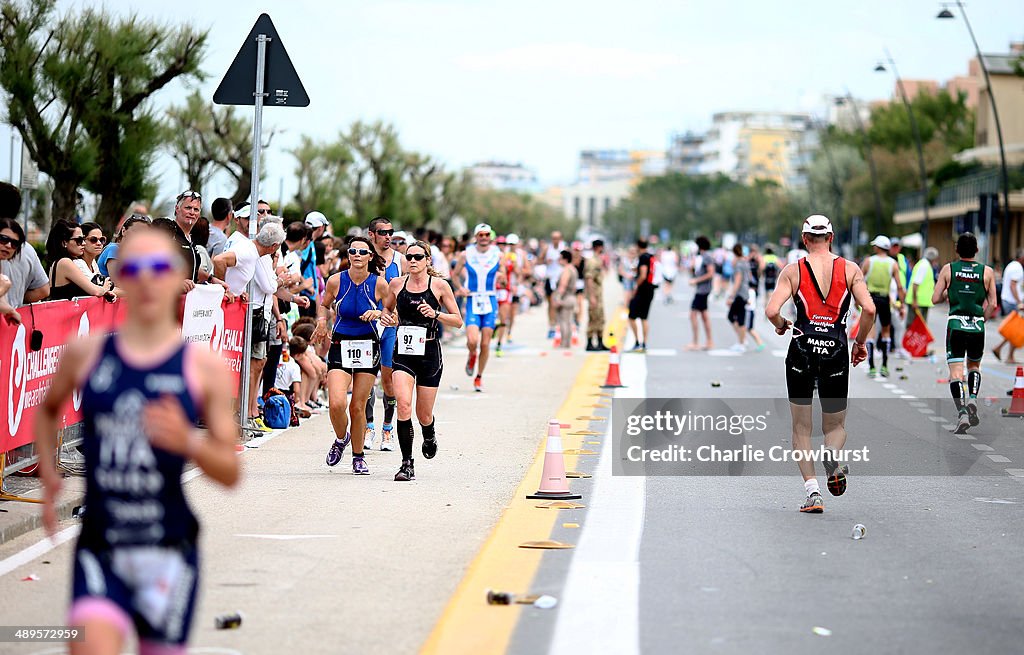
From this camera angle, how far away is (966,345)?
1514cm

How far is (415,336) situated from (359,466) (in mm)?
1086

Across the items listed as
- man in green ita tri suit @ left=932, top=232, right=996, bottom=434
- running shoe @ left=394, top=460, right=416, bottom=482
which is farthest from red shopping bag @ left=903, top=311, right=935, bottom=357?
running shoe @ left=394, top=460, right=416, bottom=482

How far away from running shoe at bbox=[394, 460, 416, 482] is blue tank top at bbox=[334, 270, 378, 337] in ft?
3.35

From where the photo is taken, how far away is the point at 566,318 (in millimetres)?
27062

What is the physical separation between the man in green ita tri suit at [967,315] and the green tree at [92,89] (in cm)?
1369

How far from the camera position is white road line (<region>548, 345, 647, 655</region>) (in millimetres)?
6598

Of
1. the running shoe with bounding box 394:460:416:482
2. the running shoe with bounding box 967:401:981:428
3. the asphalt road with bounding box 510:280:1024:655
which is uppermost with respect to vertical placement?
the running shoe with bounding box 967:401:981:428

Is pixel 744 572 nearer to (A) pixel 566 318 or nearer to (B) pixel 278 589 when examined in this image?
(B) pixel 278 589

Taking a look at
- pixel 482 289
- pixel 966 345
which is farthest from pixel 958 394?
pixel 482 289

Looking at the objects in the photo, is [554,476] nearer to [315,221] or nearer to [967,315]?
[967,315]

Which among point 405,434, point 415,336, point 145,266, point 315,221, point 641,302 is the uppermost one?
point 315,221

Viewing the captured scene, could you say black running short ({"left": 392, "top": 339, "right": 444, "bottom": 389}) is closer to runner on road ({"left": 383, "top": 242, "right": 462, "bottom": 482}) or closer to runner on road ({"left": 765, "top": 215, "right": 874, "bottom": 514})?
runner on road ({"left": 383, "top": 242, "right": 462, "bottom": 482})

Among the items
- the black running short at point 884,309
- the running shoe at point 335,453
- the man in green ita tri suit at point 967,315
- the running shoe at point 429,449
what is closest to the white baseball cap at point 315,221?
the running shoe at point 335,453

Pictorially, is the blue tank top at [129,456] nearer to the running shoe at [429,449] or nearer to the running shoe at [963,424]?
the running shoe at [429,449]
